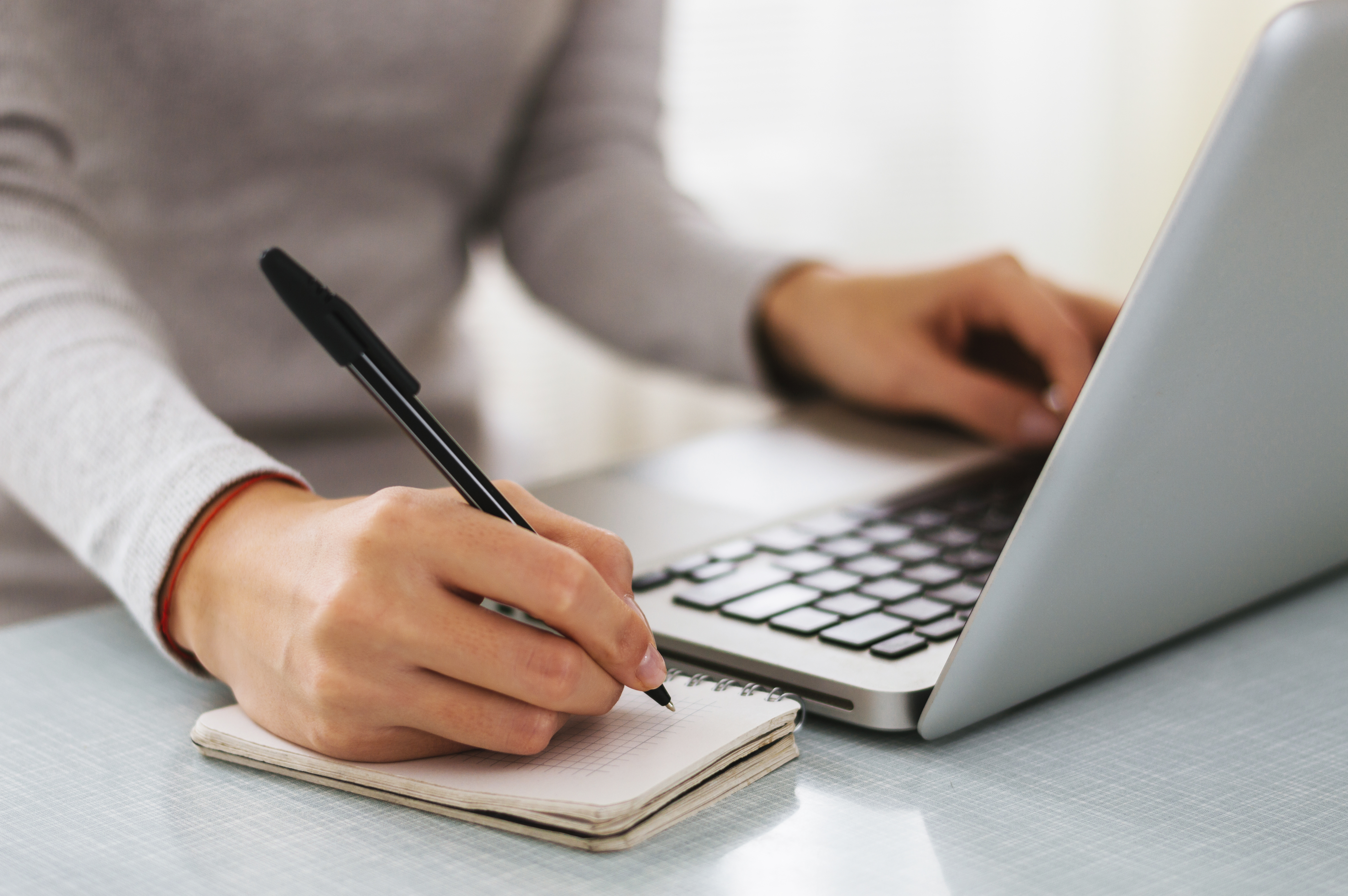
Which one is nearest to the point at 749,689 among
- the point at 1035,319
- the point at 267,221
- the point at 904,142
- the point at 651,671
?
the point at 651,671

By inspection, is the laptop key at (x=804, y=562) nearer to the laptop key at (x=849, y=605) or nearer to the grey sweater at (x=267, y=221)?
the laptop key at (x=849, y=605)

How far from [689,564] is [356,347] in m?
0.17

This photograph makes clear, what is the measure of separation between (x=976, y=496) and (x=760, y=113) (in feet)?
4.28

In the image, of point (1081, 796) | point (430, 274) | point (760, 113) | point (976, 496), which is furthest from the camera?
point (760, 113)

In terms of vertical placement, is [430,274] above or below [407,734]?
above

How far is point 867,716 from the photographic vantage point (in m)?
0.37

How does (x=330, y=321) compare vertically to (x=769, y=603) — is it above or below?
above

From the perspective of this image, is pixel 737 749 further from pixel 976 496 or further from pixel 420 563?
pixel 976 496

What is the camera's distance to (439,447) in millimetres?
358

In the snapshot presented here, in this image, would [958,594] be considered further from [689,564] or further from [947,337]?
[947,337]

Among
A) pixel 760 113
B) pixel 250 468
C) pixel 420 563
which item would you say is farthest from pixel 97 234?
pixel 760 113

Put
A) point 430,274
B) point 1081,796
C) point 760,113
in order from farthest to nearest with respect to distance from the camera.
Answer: point 760,113, point 430,274, point 1081,796

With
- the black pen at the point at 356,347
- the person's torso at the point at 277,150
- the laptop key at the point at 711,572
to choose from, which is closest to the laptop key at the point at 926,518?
the laptop key at the point at 711,572

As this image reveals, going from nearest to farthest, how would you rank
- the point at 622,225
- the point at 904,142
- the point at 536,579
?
the point at 536,579, the point at 622,225, the point at 904,142
